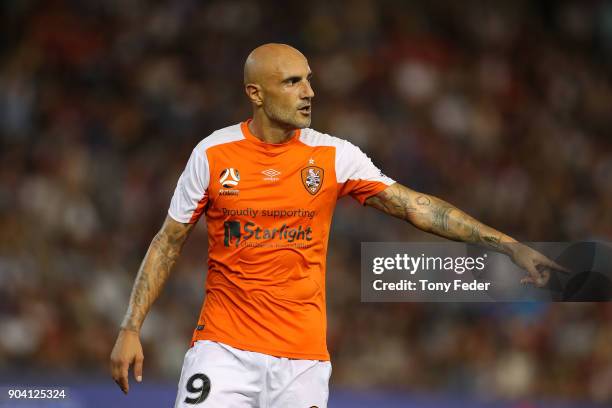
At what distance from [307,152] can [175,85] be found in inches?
295

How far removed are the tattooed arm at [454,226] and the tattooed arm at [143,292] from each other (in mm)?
991

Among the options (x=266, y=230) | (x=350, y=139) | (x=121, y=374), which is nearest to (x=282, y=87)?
(x=266, y=230)

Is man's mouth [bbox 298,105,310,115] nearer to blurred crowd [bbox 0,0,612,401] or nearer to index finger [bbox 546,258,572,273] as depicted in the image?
index finger [bbox 546,258,572,273]

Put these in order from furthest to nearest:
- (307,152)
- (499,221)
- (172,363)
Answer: (499,221) < (172,363) < (307,152)

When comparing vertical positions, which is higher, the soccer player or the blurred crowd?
the blurred crowd

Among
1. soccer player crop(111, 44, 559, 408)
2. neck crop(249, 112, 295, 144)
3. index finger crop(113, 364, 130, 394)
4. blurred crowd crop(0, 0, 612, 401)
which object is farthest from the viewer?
blurred crowd crop(0, 0, 612, 401)

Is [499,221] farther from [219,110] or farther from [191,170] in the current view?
[191,170]

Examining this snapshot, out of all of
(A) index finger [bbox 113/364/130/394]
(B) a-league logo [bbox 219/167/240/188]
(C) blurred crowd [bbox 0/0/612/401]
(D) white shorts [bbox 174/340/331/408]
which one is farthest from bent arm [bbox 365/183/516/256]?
(C) blurred crowd [bbox 0/0/612/401]

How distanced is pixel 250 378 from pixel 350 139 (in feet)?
23.8

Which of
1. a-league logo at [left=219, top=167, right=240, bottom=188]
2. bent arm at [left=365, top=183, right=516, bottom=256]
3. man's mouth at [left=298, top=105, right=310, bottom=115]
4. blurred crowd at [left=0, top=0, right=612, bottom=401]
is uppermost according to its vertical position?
blurred crowd at [left=0, top=0, right=612, bottom=401]

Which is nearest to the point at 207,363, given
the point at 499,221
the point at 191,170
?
the point at 191,170

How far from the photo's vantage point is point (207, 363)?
4977 mm

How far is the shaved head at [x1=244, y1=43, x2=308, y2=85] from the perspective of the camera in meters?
5.23

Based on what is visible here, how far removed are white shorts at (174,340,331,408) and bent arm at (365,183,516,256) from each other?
2.88 ft
